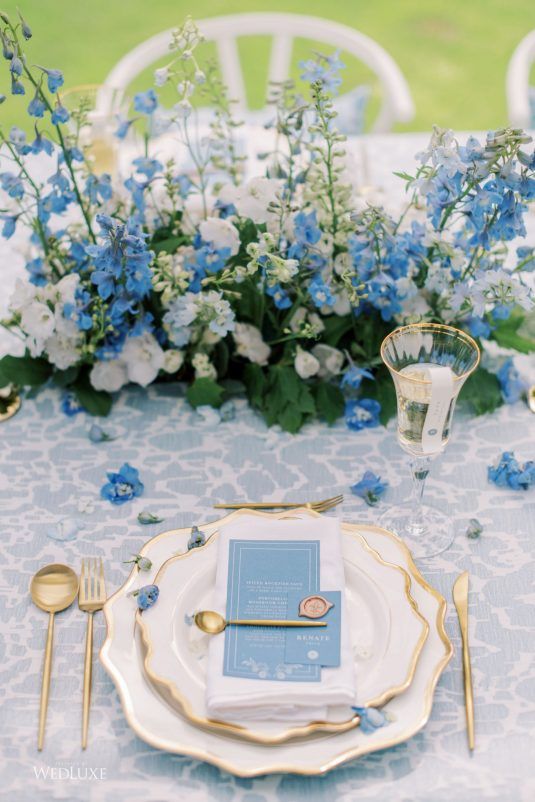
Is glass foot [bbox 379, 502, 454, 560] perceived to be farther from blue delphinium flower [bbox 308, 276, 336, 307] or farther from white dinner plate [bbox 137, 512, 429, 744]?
blue delphinium flower [bbox 308, 276, 336, 307]

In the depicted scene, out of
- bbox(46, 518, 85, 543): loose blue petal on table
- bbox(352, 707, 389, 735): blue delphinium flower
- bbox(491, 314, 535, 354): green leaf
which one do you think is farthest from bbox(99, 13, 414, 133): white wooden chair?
bbox(352, 707, 389, 735): blue delphinium flower

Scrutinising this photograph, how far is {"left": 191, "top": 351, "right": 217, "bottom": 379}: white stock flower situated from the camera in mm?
1587

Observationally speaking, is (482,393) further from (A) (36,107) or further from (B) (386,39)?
(B) (386,39)

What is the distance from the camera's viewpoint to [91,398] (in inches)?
63.7

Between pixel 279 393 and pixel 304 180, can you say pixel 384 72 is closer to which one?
pixel 304 180

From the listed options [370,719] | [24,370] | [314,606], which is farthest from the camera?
[24,370]

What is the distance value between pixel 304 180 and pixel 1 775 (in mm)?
1057

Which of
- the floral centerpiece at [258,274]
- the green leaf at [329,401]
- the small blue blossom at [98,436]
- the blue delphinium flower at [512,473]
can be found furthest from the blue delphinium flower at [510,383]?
the small blue blossom at [98,436]

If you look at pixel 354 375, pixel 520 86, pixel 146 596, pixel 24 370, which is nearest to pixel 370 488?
pixel 354 375

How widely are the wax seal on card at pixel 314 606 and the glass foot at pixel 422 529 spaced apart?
212 millimetres

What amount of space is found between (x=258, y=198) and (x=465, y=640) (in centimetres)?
78

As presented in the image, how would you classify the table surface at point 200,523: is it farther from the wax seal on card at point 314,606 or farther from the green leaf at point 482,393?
the wax seal on card at point 314,606

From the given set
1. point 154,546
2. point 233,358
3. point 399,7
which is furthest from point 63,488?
point 399,7

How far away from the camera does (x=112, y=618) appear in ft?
3.94
